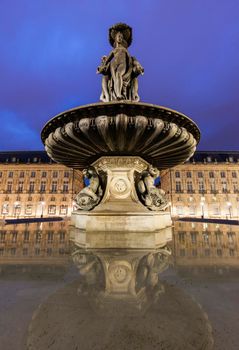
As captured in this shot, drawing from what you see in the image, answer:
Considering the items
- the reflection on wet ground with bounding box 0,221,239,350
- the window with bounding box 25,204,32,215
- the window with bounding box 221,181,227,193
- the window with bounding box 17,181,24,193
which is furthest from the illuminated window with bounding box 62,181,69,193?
the reflection on wet ground with bounding box 0,221,239,350

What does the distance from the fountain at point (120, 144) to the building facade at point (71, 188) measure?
4739 cm

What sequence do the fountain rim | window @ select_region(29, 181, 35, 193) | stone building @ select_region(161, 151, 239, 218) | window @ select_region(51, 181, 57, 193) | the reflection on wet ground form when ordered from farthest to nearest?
1. window @ select_region(51, 181, 57, 193)
2. window @ select_region(29, 181, 35, 193)
3. stone building @ select_region(161, 151, 239, 218)
4. the fountain rim
5. the reflection on wet ground

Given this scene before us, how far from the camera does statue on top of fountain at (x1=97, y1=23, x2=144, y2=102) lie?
16.4ft

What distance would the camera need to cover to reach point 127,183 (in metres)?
4.34

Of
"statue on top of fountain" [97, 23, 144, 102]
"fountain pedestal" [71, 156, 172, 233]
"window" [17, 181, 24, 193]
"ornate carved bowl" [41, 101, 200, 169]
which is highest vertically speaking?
"window" [17, 181, 24, 193]

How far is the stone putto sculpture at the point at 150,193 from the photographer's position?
14.5 feet

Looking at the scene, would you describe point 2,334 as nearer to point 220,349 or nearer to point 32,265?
point 220,349

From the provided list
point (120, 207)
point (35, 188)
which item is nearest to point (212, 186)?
point (35, 188)

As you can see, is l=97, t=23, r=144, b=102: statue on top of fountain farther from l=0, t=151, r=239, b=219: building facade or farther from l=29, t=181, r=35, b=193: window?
l=29, t=181, r=35, b=193: window

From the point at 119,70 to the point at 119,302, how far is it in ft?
16.8

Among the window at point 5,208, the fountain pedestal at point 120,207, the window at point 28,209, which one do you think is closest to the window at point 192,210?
the window at point 28,209

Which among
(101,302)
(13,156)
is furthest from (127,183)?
(13,156)

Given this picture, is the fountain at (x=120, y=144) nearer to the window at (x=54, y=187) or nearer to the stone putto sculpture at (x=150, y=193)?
the stone putto sculpture at (x=150, y=193)

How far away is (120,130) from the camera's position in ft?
12.1
